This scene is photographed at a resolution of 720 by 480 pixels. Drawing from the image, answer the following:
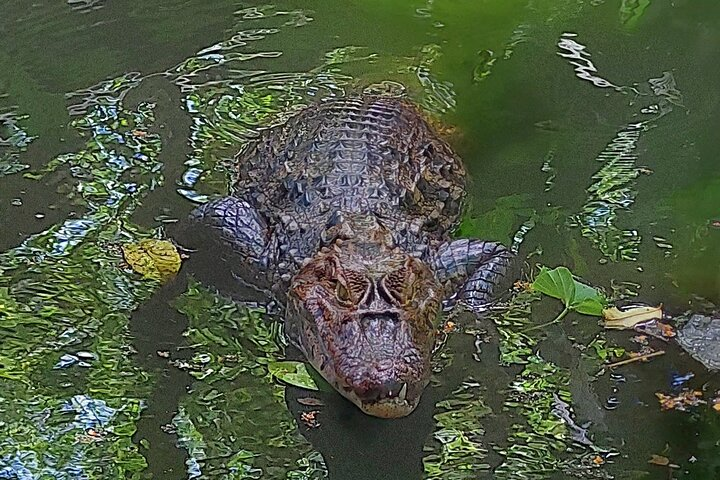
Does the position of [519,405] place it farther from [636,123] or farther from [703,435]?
[636,123]

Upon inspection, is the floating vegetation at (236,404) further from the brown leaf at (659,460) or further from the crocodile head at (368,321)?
the brown leaf at (659,460)

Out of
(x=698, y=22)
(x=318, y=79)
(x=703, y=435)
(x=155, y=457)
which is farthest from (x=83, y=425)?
(x=698, y=22)

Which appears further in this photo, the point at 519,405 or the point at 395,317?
the point at 519,405

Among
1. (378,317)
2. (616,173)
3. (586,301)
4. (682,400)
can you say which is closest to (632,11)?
(616,173)

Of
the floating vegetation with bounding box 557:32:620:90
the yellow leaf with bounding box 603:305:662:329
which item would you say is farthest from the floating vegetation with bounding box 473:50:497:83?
the yellow leaf with bounding box 603:305:662:329

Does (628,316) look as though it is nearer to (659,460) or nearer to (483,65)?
(659,460)

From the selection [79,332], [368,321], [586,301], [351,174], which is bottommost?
[586,301]

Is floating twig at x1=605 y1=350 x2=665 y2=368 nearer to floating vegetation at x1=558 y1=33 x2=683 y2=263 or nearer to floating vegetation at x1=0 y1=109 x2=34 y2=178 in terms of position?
floating vegetation at x1=558 y1=33 x2=683 y2=263
